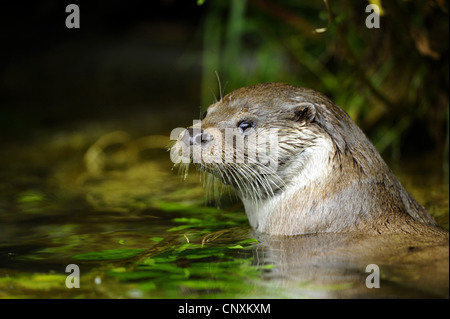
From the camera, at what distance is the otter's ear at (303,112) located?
2.55 m

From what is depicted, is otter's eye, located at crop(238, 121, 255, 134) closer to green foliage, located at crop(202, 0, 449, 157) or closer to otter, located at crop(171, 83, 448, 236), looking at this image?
otter, located at crop(171, 83, 448, 236)

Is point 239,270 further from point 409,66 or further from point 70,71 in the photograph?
point 70,71

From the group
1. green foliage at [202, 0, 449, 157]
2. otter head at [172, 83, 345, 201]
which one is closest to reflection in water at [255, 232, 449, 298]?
otter head at [172, 83, 345, 201]

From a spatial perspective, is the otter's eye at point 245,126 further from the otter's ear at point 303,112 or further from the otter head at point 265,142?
the otter's ear at point 303,112

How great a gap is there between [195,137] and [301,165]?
42 centimetres

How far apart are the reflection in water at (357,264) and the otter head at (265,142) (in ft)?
0.91

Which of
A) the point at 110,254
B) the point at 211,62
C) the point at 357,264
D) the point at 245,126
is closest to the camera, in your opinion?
the point at 357,264

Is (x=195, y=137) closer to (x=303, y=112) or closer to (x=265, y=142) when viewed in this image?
(x=265, y=142)

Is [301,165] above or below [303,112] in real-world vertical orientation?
below

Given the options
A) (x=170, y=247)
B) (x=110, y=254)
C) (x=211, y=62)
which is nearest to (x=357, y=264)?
(x=170, y=247)

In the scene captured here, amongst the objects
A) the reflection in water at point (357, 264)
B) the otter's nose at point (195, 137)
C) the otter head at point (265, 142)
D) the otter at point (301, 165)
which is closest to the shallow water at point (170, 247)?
the reflection in water at point (357, 264)

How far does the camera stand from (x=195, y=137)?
8.20 ft

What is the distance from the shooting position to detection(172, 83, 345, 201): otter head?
2516 millimetres
